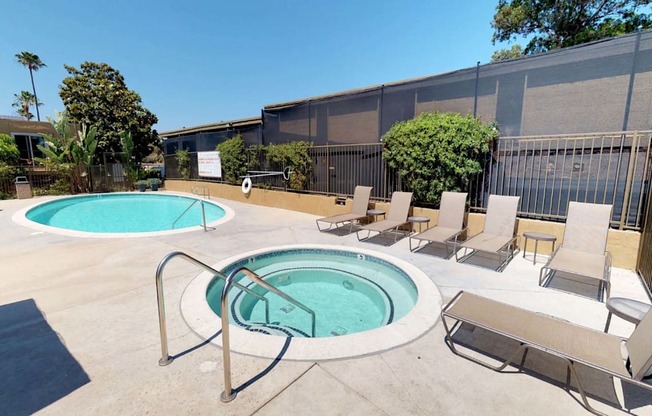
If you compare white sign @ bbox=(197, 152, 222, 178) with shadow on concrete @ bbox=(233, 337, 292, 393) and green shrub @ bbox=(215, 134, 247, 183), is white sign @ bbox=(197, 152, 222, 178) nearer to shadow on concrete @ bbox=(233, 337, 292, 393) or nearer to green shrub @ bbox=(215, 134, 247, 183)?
green shrub @ bbox=(215, 134, 247, 183)

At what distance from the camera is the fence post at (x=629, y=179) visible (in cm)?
459

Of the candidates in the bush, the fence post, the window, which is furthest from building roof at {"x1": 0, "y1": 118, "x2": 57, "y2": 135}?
the fence post

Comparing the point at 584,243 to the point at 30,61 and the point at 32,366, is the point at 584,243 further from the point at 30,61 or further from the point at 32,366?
the point at 30,61

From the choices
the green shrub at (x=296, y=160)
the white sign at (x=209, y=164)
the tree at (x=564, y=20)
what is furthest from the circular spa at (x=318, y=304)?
the tree at (x=564, y=20)

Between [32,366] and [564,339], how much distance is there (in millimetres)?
4541

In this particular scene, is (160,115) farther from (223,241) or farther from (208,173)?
(223,241)

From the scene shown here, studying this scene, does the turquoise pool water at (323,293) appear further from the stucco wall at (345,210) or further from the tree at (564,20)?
the tree at (564,20)

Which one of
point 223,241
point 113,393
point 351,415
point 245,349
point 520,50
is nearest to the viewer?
point 351,415

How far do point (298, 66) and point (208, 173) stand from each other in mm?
11035

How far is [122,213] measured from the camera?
12797 millimetres

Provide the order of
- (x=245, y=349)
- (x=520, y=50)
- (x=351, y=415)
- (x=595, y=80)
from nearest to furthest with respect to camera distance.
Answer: (x=351, y=415) < (x=245, y=349) < (x=595, y=80) < (x=520, y=50)

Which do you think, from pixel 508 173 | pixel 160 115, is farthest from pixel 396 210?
pixel 160 115

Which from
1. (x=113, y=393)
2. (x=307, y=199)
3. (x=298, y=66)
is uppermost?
(x=298, y=66)

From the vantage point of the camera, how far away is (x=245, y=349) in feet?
8.87
